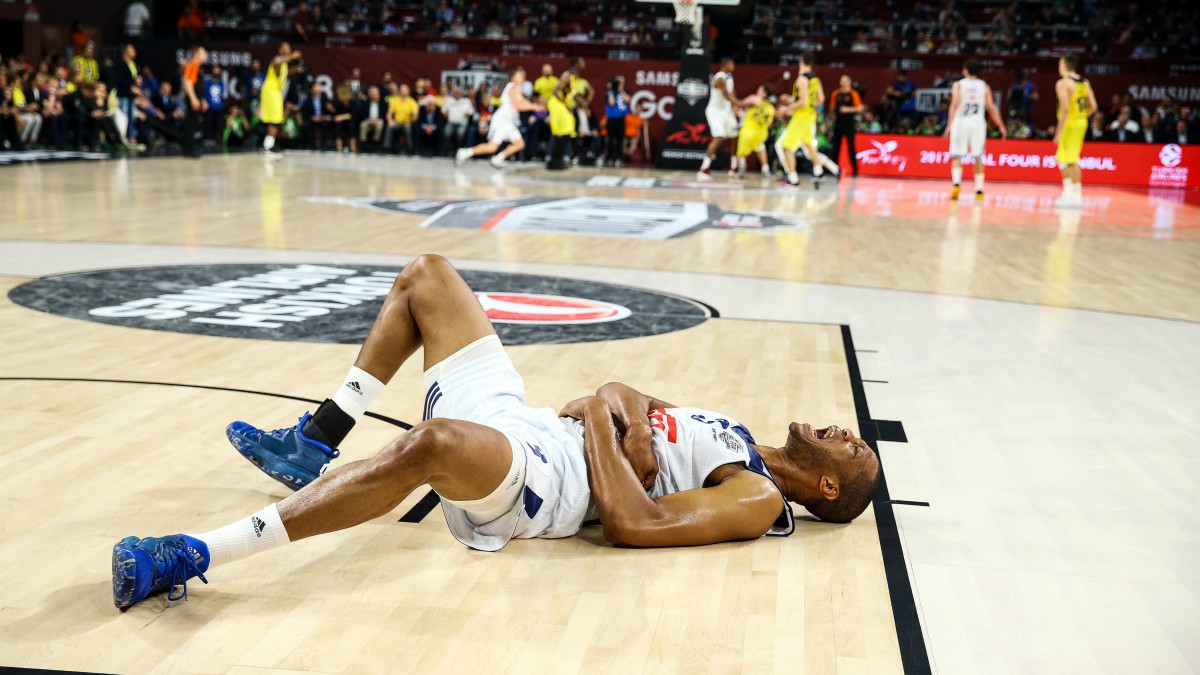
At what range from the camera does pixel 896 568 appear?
114 inches

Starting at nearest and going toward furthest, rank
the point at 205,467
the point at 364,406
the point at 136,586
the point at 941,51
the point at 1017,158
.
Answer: the point at 136,586 → the point at 364,406 → the point at 205,467 → the point at 1017,158 → the point at 941,51

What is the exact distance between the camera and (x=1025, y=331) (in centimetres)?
605

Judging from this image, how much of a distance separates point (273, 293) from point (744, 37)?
61.6ft

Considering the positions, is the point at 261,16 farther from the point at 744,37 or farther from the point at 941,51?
the point at 941,51

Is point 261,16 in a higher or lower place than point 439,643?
higher

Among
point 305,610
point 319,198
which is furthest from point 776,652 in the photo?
point 319,198

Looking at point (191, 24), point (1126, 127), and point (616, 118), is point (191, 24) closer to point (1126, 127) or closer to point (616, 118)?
point (616, 118)

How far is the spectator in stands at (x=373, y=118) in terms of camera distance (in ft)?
69.4

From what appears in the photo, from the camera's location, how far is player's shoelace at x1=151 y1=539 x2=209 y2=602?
96.1 inches

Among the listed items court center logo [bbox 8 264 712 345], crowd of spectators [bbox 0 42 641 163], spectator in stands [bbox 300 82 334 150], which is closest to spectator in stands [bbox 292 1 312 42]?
crowd of spectators [bbox 0 42 641 163]

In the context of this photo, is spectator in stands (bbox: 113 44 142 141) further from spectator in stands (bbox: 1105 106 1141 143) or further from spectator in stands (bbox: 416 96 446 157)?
spectator in stands (bbox: 1105 106 1141 143)

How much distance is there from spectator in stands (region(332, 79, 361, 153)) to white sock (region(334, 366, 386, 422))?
18565mm

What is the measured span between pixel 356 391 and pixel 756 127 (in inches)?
602

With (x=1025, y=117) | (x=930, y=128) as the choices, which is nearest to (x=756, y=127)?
(x=930, y=128)
